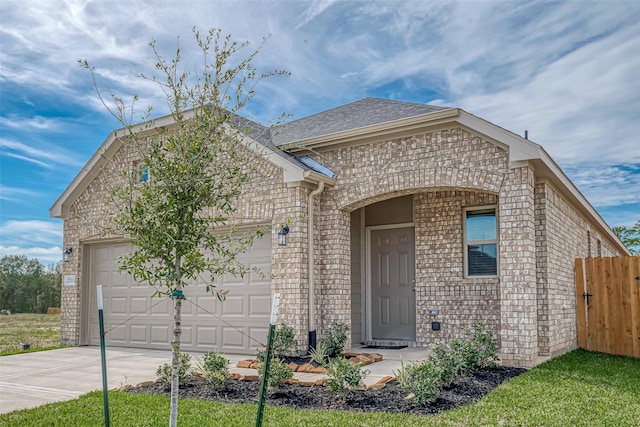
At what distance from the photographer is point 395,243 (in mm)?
10977

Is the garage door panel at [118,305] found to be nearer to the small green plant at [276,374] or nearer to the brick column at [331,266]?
the brick column at [331,266]

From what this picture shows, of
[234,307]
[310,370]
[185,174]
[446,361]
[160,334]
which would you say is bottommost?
[310,370]

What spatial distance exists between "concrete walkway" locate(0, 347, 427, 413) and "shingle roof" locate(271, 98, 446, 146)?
399 centimetres

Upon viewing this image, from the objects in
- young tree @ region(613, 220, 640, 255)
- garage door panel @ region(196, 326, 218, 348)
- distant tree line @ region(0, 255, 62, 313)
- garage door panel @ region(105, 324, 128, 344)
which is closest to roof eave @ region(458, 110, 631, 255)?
garage door panel @ region(196, 326, 218, 348)

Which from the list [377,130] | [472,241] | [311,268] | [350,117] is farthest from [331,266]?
[350,117]

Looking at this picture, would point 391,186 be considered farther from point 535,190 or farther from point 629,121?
point 629,121

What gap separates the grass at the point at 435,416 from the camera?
5141 millimetres

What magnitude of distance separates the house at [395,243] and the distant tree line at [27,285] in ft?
47.3

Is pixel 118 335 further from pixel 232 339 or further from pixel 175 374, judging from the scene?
pixel 175 374

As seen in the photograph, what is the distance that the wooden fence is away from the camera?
33.5 ft

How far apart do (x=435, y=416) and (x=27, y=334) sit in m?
13.3

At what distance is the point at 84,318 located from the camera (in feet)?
40.2

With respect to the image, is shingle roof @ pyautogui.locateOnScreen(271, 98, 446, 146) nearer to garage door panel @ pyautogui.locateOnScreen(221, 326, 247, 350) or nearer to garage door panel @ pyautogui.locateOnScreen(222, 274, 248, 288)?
garage door panel @ pyautogui.locateOnScreen(222, 274, 248, 288)

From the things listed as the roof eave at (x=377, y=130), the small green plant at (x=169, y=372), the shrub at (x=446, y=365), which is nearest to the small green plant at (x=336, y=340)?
the shrub at (x=446, y=365)
